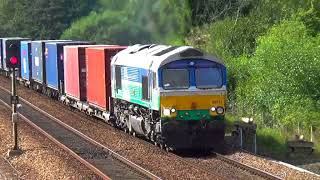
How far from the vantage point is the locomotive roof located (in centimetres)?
1755

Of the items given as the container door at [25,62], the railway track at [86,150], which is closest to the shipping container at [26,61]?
the container door at [25,62]

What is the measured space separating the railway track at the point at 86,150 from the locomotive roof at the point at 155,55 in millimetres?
2832

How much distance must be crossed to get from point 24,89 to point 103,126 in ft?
61.4

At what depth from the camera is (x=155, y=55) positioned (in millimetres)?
18328

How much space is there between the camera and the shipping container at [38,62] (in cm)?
3525

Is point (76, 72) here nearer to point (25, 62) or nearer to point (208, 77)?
point (208, 77)

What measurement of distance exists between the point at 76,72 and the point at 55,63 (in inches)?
189

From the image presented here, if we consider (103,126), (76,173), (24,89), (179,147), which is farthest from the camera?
(24,89)

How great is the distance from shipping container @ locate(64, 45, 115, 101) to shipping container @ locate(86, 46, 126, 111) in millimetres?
1075

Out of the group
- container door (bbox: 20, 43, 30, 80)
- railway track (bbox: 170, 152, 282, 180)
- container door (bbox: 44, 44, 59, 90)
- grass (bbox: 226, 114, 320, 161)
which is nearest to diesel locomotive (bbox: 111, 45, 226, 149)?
railway track (bbox: 170, 152, 282, 180)

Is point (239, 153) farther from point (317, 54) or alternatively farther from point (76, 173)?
point (317, 54)

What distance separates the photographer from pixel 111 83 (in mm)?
22797

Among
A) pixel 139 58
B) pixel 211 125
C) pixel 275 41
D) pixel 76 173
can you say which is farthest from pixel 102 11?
pixel 275 41

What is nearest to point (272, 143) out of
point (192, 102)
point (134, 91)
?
point (192, 102)
